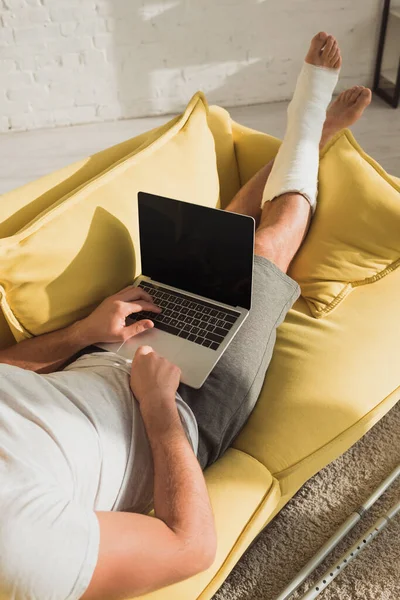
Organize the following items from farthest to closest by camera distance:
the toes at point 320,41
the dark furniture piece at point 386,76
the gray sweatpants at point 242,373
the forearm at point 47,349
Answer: the dark furniture piece at point 386,76 → the toes at point 320,41 → the forearm at point 47,349 → the gray sweatpants at point 242,373

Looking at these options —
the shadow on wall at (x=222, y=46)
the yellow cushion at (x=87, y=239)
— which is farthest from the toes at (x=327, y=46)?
the shadow on wall at (x=222, y=46)

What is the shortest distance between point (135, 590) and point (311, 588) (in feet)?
1.94

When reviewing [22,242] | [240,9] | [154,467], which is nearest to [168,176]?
[22,242]

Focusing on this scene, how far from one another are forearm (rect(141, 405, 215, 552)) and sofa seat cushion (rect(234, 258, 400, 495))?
258mm

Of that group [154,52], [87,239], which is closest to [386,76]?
[154,52]

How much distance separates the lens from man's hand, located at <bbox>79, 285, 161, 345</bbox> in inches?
49.6

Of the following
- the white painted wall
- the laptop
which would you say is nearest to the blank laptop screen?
the laptop

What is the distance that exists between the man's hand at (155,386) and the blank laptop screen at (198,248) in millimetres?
244

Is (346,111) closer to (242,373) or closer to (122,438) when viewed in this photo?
(242,373)

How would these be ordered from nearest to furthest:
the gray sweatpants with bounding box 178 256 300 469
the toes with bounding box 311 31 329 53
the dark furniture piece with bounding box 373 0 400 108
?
the gray sweatpants with bounding box 178 256 300 469, the toes with bounding box 311 31 329 53, the dark furniture piece with bounding box 373 0 400 108

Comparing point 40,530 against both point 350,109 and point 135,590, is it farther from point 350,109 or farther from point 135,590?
point 350,109

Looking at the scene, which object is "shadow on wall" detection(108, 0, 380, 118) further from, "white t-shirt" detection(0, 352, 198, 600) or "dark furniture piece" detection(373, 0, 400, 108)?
"white t-shirt" detection(0, 352, 198, 600)

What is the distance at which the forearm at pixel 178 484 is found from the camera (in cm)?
93

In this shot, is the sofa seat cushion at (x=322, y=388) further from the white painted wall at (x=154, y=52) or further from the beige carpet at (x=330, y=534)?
the white painted wall at (x=154, y=52)
